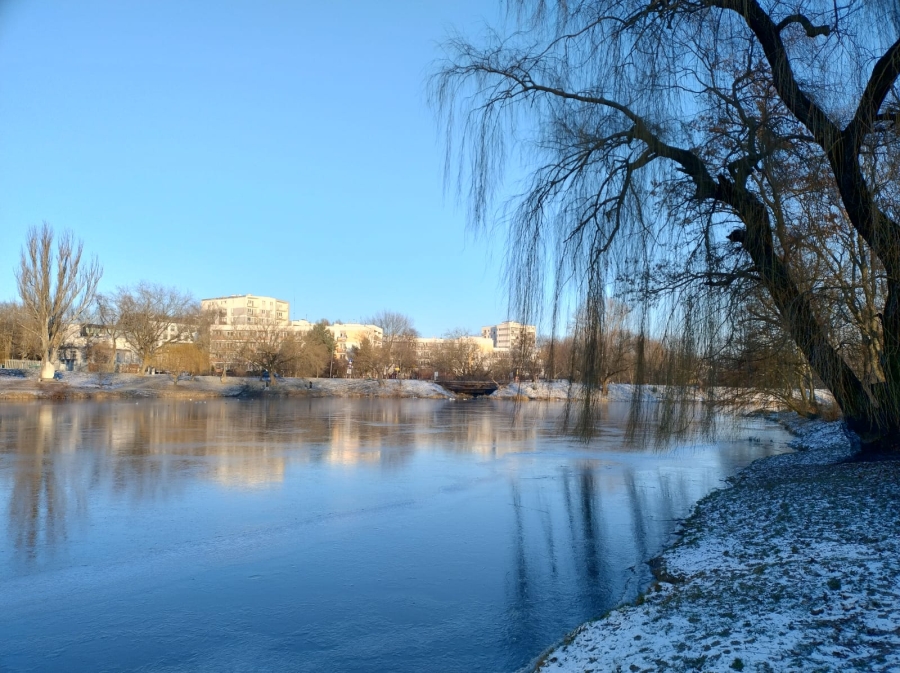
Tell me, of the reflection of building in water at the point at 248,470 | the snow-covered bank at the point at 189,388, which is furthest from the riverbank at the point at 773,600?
the snow-covered bank at the point at 189,388

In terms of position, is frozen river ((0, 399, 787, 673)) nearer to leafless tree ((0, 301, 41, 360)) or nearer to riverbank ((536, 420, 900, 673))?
riverbank ((536, 420, 900, 673))

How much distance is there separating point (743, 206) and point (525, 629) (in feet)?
18.4

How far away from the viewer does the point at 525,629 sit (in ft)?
19.4

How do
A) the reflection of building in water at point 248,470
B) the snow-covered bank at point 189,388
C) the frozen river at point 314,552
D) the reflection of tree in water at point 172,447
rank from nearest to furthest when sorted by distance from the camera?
the frozen river at point 314,552
the reflection of tree in water at point 172,447
the reflection of building in water at point 248,470
the snow-covered bank at point 189,388

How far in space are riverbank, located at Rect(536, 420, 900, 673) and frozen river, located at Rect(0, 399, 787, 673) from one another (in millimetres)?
677

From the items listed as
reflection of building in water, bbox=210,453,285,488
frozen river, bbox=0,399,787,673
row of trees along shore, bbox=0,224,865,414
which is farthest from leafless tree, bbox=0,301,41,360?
reflection of building in water, bbox=210,453,285,488

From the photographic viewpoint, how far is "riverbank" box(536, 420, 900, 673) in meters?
4.04

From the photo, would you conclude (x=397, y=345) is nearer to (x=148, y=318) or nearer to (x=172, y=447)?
(x=148, y=318)

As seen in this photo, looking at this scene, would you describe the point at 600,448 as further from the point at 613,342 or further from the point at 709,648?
the point at 709,648

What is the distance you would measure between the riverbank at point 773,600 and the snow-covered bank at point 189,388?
4424 centimetres

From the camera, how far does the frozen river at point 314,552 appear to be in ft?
18.2

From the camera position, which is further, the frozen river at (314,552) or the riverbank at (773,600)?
the frozen river at (314,552)

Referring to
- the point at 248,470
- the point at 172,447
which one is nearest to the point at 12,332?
the point at 172,447

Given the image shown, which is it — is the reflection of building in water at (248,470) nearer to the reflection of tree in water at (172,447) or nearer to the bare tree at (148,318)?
the reflection of tree in water at (172,447)
